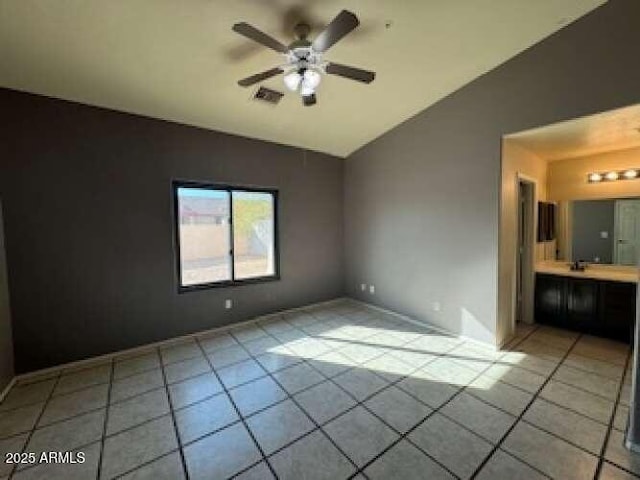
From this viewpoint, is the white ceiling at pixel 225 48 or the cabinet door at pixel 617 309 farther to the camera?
the cabinet door at pixel 617 309

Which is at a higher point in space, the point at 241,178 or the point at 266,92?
the point at 266,92

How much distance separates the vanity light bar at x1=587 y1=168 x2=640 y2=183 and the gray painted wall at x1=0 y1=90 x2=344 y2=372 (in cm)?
473

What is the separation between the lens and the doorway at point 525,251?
156 inches

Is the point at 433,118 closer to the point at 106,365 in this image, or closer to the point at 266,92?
the point at 266,92

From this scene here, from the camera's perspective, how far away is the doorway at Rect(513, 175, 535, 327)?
3965 mm

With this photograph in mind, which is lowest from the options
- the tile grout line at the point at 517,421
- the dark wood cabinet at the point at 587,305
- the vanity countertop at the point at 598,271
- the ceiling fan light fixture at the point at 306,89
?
the tile grout line at the point at 517,421

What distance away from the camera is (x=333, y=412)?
2250 millimetres

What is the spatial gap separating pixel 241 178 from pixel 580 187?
4.86m

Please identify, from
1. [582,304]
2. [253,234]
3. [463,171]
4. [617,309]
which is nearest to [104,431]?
[253,234]

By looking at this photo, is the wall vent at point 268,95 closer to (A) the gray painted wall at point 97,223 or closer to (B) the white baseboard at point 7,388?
(A) the gray painted wall at point 97,223

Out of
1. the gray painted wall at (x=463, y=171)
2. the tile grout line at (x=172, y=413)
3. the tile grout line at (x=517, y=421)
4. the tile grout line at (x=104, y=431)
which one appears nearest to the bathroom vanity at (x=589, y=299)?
the tile grout line at (x=517, y=421)

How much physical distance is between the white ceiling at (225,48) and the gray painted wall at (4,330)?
5.28ft

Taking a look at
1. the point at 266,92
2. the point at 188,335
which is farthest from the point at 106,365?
the point at 266,92

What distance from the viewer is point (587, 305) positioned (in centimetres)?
360
